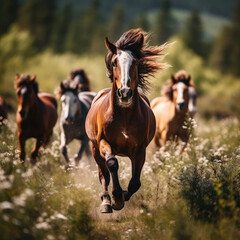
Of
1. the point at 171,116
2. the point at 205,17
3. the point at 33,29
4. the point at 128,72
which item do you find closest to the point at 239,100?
the point at 171,116

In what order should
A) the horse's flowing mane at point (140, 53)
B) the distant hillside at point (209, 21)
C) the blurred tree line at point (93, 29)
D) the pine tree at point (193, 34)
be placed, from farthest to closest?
the distant hillside at point (209, 21) < the blurred tree line at point (93, 29) < the pine tree at point (193, 34) < the horse's flowing mane at point (140, 53)

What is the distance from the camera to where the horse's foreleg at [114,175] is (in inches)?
207

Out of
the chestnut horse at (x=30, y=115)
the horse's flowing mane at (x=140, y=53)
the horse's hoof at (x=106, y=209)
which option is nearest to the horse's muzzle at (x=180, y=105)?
the horse's flowing mane at (x=140, y=53)

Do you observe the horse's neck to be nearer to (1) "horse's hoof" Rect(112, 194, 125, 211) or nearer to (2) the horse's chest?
(2) the horse's chest

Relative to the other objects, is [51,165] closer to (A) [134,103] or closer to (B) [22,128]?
(B) [22,128]

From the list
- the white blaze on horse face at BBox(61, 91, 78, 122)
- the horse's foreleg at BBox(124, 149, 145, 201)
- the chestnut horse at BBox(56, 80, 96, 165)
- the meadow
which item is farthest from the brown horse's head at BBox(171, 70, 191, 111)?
the horse's foreleg at BBox(124, 149, 145, 201)

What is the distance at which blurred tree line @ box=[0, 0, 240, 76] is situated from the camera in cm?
5859

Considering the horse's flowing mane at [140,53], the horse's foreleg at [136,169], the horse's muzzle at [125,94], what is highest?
the horse's flowing mane at [140,53]

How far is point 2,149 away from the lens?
6.63 meters

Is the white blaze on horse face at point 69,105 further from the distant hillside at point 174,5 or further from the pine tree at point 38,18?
the distant hillside at point 174,5

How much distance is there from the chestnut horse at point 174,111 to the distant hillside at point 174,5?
340 ft

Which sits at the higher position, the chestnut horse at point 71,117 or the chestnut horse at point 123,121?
the chestnut horse at point 71,117

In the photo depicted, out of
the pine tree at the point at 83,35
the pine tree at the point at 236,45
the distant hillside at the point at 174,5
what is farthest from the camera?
the distant hillside at the point at 174,5

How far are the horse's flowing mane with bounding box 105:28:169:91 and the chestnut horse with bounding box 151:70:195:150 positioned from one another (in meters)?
3.07
